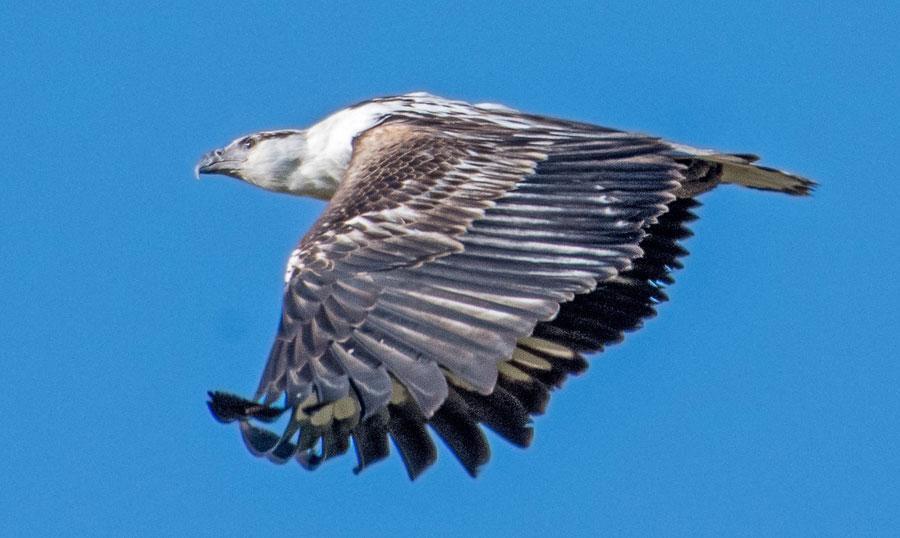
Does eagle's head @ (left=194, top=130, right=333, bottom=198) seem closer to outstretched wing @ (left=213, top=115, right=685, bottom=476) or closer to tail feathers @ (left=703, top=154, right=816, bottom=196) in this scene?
outstretched wing @ (left=213, top=115, right=685, bottom=476)

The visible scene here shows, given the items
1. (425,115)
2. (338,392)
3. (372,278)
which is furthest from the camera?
(425,115)

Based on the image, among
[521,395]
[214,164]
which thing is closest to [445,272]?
[521,395]

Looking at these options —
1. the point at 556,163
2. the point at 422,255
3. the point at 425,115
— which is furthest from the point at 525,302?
the point at 425,115

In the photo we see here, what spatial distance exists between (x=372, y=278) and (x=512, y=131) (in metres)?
2.12

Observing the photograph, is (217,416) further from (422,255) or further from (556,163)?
(556,163)

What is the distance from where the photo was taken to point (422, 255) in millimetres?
9805

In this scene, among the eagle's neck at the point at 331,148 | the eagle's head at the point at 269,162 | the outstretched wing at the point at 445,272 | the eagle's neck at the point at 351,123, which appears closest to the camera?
the outstretched wing at the point at 445,272

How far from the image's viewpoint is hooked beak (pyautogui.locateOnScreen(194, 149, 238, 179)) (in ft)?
44.2

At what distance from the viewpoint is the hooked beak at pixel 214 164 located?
44.2 feet

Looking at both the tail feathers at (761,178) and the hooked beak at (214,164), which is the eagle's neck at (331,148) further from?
the tail feathers at (761,178)

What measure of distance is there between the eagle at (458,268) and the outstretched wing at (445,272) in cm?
1

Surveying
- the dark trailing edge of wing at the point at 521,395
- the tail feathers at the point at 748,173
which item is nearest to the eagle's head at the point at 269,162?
the dark trailing edge of wing at the point at 521,395

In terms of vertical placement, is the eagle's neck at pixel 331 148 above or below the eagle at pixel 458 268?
above

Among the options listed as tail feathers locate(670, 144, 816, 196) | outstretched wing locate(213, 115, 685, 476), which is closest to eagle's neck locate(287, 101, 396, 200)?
outstretched wing locate(213, 115, 685, 476)
